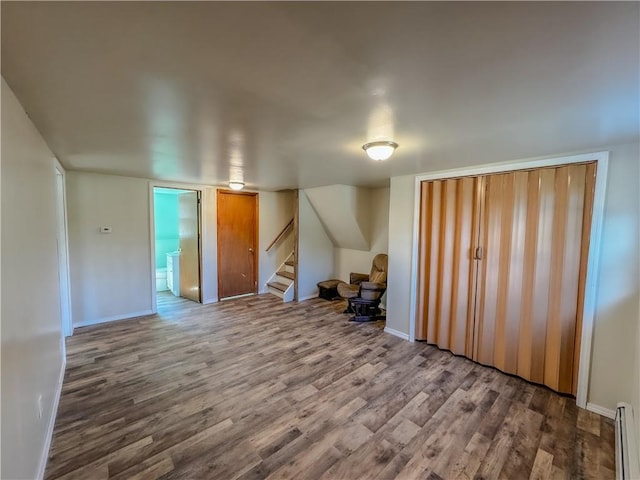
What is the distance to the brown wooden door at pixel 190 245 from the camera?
5.19 metres

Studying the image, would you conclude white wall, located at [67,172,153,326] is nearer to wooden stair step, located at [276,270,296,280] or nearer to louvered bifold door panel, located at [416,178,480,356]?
wooden stair step, located at [276,270,296,280]

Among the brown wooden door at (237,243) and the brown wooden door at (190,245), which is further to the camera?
the brown wooden door at (237,243)

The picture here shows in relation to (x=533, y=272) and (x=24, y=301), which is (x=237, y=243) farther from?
(x=533, y=272)

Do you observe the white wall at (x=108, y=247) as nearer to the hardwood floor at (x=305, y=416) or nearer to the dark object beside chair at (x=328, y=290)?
the hardwood floor at (x=305, y=416)

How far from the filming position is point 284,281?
580 cm

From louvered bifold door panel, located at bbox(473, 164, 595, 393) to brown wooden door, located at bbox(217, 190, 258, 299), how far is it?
416 centimetres

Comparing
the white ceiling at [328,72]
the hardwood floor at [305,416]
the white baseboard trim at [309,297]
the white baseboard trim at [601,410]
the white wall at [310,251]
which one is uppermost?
the white ceiling at [328,72]

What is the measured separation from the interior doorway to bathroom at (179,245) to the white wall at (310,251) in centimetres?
186

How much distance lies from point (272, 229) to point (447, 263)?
3.64m

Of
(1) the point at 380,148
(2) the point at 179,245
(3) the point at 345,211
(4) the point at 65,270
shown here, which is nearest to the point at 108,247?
(4) the point at 65,270

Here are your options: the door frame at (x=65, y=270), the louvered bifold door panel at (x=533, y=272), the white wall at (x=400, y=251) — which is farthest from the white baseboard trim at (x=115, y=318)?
the louvered bifold door panel at (x=533, y=272)

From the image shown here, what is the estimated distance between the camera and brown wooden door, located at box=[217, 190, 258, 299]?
538cm

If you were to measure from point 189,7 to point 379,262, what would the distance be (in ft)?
14.5

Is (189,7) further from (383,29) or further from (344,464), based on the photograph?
(344,464)
